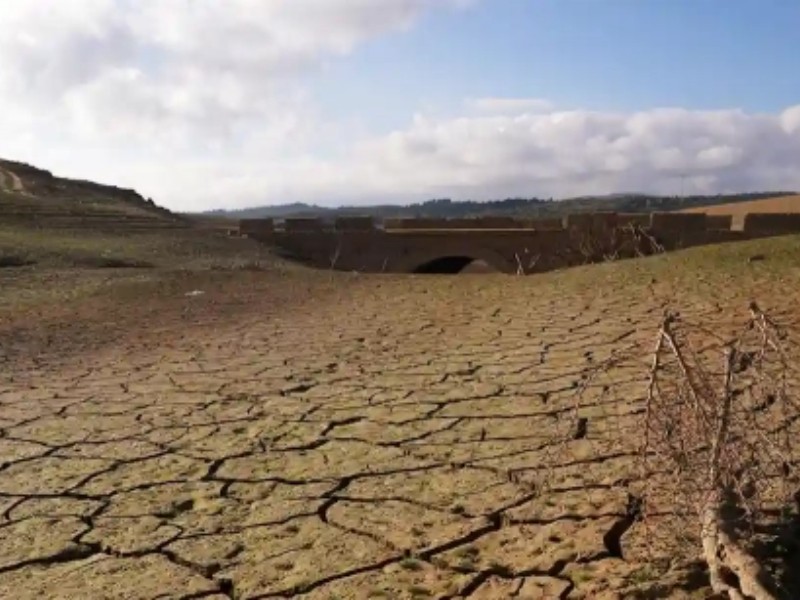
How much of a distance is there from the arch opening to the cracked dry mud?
29.6 feet

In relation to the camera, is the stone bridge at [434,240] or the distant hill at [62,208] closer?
the stone bridge at [434,240]

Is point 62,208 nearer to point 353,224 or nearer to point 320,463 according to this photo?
point 353,224

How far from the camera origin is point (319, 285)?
8961 millimetres

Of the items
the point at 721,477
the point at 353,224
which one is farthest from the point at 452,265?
the point at 721,477

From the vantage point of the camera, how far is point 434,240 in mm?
15055

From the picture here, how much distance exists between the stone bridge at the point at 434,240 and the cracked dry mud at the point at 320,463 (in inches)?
283

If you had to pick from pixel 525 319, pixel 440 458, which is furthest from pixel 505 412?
pixel 525 319

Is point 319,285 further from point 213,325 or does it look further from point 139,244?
point 139,244

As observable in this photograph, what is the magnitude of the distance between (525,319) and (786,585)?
172 inches

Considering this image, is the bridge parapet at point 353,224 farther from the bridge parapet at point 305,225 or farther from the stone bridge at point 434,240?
the bridge parapet at point 305,225

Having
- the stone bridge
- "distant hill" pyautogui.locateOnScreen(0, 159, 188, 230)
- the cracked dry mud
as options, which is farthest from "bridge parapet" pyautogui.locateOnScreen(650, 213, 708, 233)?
"distant hill" pyautogui.locateOnScreen(0, 159, 188, 230)

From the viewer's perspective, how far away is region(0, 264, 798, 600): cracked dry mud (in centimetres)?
221

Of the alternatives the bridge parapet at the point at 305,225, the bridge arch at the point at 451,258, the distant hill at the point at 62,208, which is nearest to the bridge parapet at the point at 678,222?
the bridge arch at the point at 451,258

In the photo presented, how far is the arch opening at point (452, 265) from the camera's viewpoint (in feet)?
49.8
